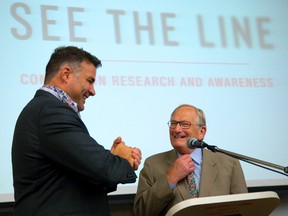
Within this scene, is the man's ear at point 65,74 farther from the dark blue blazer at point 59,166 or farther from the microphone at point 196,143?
the microphone at point 196,143

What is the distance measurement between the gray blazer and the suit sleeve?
784 mm

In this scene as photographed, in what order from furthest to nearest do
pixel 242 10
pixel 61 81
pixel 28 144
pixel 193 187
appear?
pixel 242 10 < pixel 193 187 < pixel 61 81 < pixel 28 144

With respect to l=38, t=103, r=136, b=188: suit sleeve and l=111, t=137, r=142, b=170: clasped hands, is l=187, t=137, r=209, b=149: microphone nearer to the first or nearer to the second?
l=111, t=137, r=142, b=170: clasped hands

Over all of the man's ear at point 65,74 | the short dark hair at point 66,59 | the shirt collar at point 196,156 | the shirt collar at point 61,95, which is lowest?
the shirt collar at point 196,156

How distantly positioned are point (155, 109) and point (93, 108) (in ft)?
1.53

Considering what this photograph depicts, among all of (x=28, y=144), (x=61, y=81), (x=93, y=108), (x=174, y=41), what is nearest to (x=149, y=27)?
(x=174, y=41)

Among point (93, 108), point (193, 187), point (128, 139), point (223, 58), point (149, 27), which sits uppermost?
point (149, 27)

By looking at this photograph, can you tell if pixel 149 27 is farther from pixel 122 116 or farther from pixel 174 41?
pixel 122 116

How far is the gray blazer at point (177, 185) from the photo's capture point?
273cm

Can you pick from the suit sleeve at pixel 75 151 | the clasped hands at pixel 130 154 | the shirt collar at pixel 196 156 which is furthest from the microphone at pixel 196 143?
the shirt collar at pixel 196 156

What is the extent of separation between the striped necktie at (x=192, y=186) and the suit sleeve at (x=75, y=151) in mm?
952

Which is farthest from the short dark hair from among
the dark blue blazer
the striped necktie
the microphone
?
the striped necktie

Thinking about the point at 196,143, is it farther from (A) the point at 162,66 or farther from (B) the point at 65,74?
(A) the point at 162,66

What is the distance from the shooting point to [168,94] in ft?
12.4
